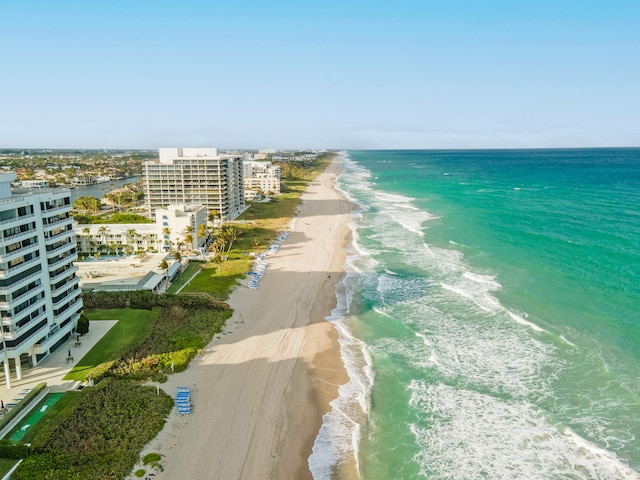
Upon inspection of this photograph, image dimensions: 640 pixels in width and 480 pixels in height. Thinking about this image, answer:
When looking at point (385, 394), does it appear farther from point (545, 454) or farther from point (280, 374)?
point (545, 454)

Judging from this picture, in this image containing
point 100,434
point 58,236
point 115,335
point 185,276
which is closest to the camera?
point 100,434

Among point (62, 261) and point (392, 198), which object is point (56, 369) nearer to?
point (62, 261)

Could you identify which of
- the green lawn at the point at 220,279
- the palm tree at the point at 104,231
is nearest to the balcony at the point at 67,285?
the green lawn at the point at 220,279

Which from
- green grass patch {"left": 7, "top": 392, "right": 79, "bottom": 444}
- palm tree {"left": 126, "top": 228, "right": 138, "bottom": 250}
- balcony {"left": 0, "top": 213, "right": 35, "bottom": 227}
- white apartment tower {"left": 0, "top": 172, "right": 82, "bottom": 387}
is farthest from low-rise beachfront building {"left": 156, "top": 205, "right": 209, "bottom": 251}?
green grass patch {"left": 7, "top": 392, "right": 79, "bottom": 444}

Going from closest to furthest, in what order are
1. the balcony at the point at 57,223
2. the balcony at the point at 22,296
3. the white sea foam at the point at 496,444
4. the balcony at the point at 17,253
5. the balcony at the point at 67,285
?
the white sea foam at the point at 496,444 < the balcony at the point at 17,253 < the balcony at the point at 22,296 < the balcony at the point at 57,223 < the balcony at the point at 67,285

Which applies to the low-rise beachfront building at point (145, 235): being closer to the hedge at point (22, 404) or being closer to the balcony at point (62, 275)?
the balcony at point (62, 275)

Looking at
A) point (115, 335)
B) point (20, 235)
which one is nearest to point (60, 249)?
point (20, 235)
